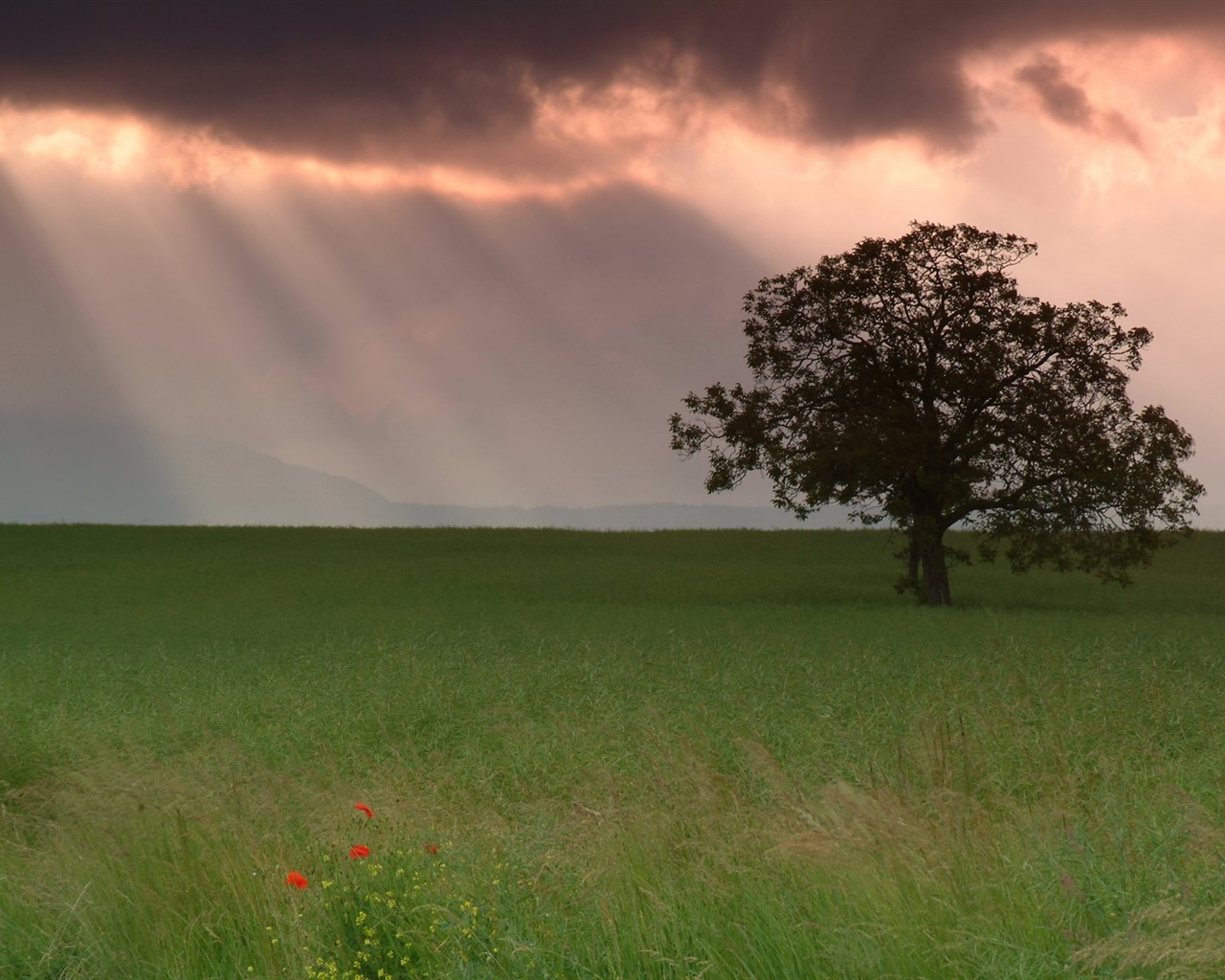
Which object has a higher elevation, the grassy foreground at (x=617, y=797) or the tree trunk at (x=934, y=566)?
the tree trunk at (x=934, y=566)

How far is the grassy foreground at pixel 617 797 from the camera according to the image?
5719 mm

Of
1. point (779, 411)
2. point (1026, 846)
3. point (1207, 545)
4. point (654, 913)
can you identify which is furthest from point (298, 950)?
point (1207, 545)

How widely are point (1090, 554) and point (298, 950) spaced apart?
31.9m

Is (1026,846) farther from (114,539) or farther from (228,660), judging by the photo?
(114,539)

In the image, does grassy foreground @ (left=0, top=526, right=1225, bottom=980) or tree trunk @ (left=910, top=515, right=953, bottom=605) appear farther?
tree trunk @ (left=910, top=515, right=953, bottom=605)

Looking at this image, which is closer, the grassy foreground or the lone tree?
the grassy foreground

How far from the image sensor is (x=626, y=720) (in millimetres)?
14422

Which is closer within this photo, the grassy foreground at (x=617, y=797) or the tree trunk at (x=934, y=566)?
the grassy foreground at (x=617, y=797)

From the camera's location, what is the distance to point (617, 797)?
995cm

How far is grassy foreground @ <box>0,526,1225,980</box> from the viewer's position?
225 inches

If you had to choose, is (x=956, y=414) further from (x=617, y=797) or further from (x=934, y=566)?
(x=617, y=797)

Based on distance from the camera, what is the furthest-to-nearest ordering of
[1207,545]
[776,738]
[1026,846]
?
[1207,545] < [776,738] < [1026,846]

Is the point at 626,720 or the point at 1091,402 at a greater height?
the point at 1091,402

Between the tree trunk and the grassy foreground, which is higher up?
the tree trunk
